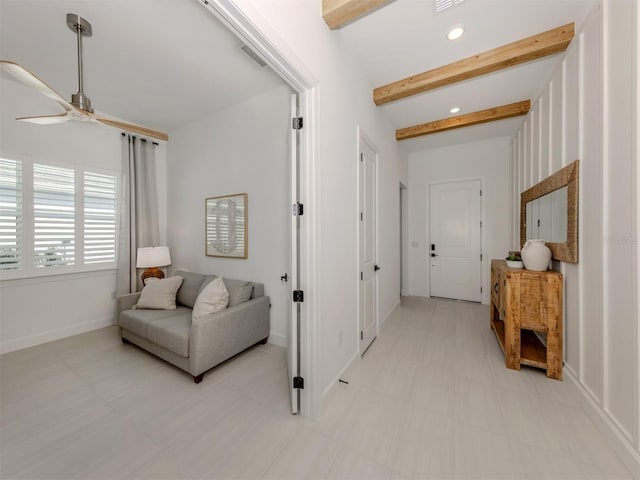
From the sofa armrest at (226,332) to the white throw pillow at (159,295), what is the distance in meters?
1.03

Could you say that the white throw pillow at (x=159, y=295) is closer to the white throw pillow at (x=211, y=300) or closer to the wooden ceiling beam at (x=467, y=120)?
the white throw pillow at (x=211, y=300)

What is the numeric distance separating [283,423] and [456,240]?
4.38 metres

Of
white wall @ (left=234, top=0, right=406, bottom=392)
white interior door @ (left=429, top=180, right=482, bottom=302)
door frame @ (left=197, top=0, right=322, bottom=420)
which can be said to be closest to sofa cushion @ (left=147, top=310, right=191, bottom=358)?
door frame @ (left=197, top=0, right=322, bottom=420)

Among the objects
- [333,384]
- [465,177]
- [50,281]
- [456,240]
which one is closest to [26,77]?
[50,281]

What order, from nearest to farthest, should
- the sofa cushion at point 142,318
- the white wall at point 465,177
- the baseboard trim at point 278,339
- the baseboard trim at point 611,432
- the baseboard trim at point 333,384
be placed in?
the baseboard trim at point 611,432 → the baseboard trim at point 333,384 → the sofa cushion at point 142,318 → the baseboard trim at point 278,339 → the white wall at point 465,177

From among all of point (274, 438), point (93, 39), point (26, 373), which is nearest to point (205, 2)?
point (93, 39)

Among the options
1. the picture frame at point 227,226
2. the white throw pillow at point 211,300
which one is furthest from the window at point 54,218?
the white throw pillow at point 211,300

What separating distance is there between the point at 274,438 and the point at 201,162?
3.56m

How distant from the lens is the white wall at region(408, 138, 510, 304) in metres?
4.26

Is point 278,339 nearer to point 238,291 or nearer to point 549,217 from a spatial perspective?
point 238,291

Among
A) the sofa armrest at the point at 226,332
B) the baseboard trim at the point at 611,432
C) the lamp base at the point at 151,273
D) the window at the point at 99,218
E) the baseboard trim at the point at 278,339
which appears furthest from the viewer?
the lamp base at the point at 151,273

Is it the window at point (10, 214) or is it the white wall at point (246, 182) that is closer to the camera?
the window at point (10, 214)

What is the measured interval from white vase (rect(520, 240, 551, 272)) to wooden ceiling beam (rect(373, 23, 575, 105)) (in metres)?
1.73

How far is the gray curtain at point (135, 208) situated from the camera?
354cm
